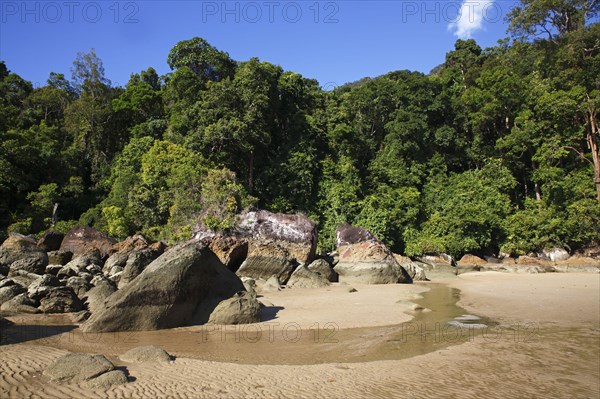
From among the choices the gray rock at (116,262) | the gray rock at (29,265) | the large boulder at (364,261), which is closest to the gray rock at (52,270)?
the gray rock at (29,265)

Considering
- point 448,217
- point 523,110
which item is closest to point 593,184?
point 523,110

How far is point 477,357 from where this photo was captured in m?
7.06

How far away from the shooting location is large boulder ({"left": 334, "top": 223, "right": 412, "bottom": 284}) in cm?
1822

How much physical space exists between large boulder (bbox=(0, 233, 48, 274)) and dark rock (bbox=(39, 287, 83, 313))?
6861mm

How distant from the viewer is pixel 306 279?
1638 centimetres

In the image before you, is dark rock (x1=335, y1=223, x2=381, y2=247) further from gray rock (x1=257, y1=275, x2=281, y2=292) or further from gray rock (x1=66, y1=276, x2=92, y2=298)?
gray rock (x1=66, y1=276, x2=92, y2=298)

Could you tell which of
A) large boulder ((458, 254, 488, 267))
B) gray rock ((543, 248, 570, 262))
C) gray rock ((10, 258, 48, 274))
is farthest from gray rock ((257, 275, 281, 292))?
gray rock ((543, 248, 570, 262))

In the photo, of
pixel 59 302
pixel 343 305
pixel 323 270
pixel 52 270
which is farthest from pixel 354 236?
pixel 59 302

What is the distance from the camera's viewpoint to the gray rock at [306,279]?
16156 mm

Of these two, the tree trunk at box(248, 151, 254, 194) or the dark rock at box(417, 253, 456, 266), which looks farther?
the tree trunk at box(248, 151, 254, 194)

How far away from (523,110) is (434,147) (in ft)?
24.6

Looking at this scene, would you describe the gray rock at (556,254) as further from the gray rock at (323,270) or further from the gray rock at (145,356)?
the gray rock at (145,356)

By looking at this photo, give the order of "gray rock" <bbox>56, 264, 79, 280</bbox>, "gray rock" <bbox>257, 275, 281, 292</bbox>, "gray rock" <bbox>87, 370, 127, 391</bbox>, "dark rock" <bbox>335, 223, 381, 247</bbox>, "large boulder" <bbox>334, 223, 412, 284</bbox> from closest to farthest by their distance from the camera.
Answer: "gray rock" <bbox>87, 370, 127, 391</bbox> → "gray rock" <bbox>56, 264, 79, 280</bbox> → "gray rock" <bbox>257, 275, 281, 292</bbox> → "large boulder" <bbox>334, 223, 412, 284</bbox> → "dark rock" <bbox>335, 223, 381, 247</bbox>

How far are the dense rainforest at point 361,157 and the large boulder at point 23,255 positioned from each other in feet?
24.4
